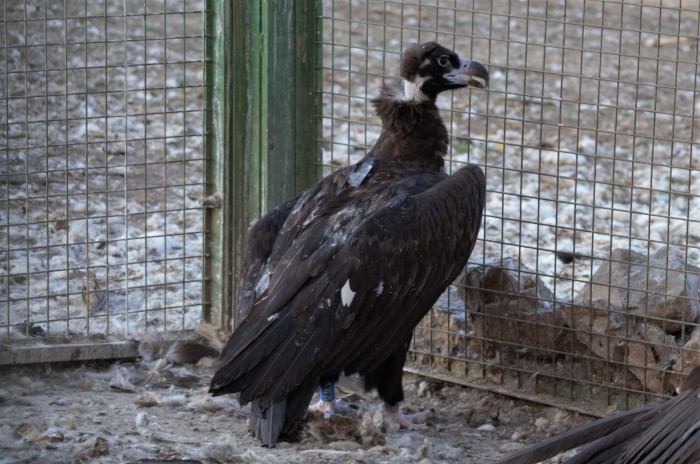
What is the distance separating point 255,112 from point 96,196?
1.97 meters

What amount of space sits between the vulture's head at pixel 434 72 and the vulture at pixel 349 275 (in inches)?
1.2

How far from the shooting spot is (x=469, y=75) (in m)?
4.73

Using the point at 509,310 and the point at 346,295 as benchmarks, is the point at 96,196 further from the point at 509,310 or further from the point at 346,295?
the point at 346,295

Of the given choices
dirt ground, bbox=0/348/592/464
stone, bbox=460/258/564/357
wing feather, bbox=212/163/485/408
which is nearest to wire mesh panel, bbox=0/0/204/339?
dirt ground, bbox=0/348/592/464

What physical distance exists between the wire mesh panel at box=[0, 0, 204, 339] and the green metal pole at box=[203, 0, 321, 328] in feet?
0.49

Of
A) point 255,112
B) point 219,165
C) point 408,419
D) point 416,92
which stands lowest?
point 408,419

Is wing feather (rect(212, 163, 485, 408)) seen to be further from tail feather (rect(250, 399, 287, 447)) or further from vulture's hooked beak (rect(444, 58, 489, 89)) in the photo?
vulture's hooked beak (rect(444, 58, 489, 89))

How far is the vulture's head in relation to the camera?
15.5 ft

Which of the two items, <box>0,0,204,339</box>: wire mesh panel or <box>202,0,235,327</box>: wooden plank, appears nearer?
<box>0,0,204,339</box>: wire mesh panel

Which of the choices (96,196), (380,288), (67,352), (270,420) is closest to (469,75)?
(380,288)

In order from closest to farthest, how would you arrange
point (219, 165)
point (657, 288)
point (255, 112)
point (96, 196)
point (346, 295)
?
point (346, 295) < point (657, 288) < point (255, 112) < point (219, 165) < point (96, 196)

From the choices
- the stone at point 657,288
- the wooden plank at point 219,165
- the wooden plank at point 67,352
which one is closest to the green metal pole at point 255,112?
the wooden plank at point 219,165

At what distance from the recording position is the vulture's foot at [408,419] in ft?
15.1

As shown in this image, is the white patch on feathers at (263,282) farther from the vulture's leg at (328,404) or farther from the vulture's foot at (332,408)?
the vulture's foot at (332,408)
